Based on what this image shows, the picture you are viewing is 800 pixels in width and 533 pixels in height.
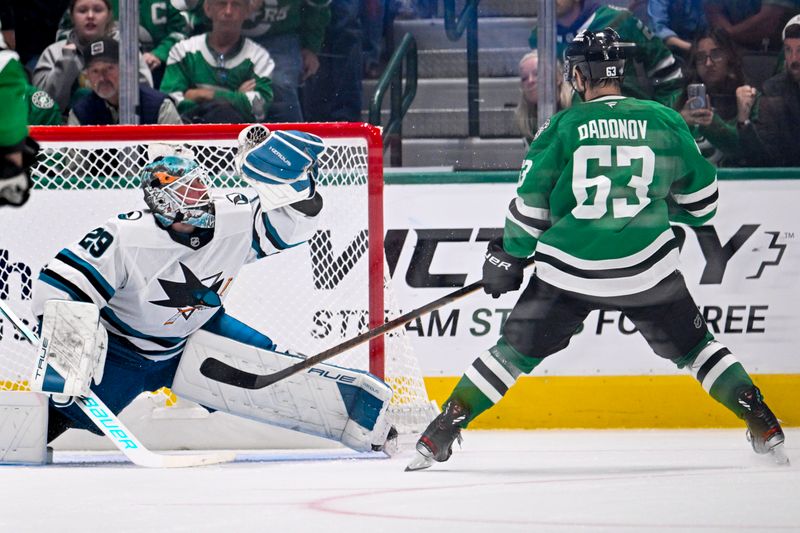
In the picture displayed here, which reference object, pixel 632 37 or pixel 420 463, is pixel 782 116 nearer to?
pixel 632 37

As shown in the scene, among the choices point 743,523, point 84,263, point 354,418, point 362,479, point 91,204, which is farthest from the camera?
point 91,204

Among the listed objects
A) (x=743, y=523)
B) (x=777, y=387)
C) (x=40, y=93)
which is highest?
(x=40, y=93)

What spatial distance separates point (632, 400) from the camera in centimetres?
386

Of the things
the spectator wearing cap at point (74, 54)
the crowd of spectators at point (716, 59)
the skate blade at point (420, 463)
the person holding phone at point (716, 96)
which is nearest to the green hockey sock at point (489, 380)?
the skate blade at point (420, 463)

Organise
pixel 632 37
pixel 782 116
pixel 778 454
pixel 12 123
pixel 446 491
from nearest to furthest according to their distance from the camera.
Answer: pixel 12 123 < pixel 446 491 < pixel 778 454 < pixel 632 37 < pixel 782 116

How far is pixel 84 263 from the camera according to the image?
313cm

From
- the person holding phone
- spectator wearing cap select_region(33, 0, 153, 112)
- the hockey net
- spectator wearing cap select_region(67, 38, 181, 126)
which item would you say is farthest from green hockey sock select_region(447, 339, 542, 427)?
spectator wearing cap select_region(33, 0, 153, 112)

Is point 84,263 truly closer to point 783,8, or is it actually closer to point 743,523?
point 743,523

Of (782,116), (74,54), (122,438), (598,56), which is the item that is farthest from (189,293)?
(782,116)

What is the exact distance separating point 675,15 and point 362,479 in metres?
1.65

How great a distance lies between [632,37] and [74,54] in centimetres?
158

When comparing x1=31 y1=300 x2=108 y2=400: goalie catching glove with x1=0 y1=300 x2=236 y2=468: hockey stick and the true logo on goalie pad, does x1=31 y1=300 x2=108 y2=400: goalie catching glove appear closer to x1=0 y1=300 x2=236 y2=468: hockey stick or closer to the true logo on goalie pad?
x1=0 y1=300 x2=236 y2=468: hockey stick

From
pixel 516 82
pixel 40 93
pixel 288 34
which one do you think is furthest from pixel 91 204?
pixel 516 82

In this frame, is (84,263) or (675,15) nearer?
(84,263)
